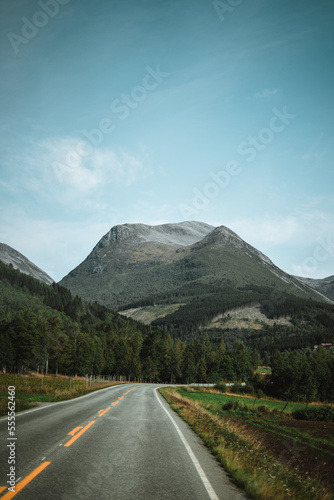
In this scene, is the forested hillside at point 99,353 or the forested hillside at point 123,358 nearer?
the forested hillside at point 99,353

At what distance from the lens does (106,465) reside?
7734 millimetres

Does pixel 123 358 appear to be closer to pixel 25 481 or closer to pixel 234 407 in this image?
pixel 234 407

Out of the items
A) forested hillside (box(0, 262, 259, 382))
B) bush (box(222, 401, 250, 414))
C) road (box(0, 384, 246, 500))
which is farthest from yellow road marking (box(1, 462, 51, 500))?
forested hillside (box(0, 262, 259, 382))

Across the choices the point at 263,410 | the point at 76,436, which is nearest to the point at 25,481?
the point at 76,436

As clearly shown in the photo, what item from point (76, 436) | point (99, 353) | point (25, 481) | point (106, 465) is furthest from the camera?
point (99, 353)

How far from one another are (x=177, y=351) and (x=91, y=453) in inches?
4177

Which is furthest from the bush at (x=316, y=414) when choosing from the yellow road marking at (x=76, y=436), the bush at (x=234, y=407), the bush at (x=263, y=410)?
the yellow road marking at (x=76, y=436)

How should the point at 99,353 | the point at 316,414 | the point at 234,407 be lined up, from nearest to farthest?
the point at 234,407
the point at 316,414
the point at 99,353

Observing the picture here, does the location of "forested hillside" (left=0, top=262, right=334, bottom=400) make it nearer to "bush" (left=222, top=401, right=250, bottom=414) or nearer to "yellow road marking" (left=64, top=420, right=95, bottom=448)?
"bush" (left=222, top=401, right=250, bottom=414)

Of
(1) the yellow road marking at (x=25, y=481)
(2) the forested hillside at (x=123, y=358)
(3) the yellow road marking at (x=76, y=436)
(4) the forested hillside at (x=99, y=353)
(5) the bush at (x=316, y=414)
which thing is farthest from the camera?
(2) the forested hillside at (x=123, y=358)

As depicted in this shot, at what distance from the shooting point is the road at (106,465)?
6.10 metres

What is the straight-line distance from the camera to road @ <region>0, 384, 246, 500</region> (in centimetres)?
610

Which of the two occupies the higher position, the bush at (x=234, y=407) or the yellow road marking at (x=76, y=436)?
the yellow road marking at (x=76, y=436)

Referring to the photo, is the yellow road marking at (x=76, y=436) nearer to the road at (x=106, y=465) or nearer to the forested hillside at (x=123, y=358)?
the road at (x=106, y=465)
